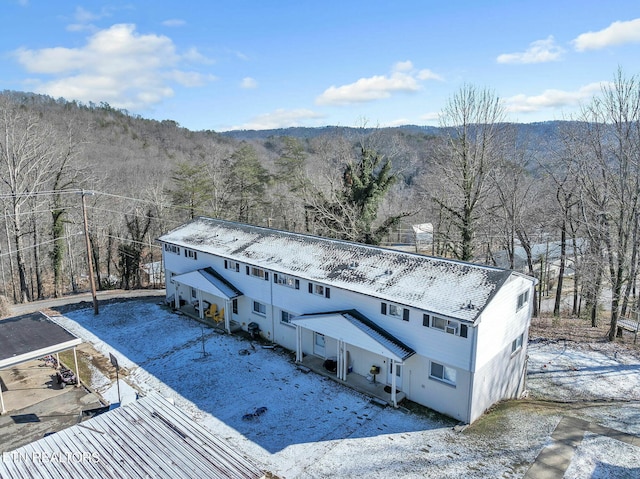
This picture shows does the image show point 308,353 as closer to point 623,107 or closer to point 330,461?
point 330,461

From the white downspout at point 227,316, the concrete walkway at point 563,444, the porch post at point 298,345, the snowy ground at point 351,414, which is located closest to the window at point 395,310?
the snowy ground at point 351,414

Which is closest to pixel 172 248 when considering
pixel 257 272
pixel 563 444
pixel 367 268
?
pixel 257 272

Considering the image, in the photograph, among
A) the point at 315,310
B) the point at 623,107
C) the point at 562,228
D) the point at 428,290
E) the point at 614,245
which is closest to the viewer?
the point at 428,290

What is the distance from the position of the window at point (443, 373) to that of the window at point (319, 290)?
5.84 metres

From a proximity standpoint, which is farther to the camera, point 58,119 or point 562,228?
point 58,119

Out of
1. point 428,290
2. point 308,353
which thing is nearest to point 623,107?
point 428,290

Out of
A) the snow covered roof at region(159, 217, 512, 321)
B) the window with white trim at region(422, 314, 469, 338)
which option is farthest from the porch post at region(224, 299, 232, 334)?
the window with white trim at region(422, 314, 469, 338)

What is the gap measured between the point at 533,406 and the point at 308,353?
34.8 ft

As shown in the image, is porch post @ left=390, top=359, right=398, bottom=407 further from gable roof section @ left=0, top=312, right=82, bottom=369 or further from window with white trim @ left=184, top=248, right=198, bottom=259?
window with white trim @ left=184, top=248, right=198, bottom=259

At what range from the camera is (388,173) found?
35500 millimetres

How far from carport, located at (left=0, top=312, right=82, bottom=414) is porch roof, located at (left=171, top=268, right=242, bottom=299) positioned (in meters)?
7.46

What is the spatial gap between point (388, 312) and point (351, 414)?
14.6 ft

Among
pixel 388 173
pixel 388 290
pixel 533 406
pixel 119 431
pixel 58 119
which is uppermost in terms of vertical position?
pixel 58 119

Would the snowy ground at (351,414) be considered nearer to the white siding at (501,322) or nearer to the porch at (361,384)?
the porch at (361,384)
